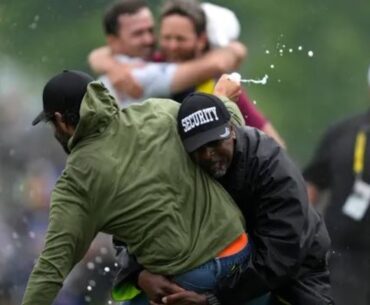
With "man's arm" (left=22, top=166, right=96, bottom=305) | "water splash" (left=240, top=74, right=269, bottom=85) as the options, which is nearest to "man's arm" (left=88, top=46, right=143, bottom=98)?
"water splash" (left=240, top=74, right=269, bottom=85)

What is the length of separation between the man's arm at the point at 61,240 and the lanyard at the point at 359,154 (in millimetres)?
2532

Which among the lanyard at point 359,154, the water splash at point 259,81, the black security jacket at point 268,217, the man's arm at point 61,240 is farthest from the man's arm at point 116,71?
the man's arm at point 61,240

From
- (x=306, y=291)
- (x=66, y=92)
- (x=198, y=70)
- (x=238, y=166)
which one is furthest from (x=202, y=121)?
(x=198, y=70)

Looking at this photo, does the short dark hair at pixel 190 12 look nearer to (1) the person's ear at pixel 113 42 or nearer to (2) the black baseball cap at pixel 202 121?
(1) the person's ear at pixel 113 42

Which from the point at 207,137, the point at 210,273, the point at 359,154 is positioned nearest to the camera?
the point at 207,137

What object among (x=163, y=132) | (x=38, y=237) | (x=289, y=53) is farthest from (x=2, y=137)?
(x=163, y=132)

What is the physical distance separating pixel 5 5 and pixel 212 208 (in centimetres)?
311

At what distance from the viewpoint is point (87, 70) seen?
27.7 feet

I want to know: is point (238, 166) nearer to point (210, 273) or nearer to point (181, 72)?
point (210, 273)

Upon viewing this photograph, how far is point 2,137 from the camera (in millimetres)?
8805

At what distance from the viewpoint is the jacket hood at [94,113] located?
5793 mm

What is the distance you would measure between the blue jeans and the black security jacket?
0.03 m

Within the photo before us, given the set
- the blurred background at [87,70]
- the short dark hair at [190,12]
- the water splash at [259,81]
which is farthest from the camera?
the blurred background at [87,70]

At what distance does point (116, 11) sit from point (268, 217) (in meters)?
2.54
